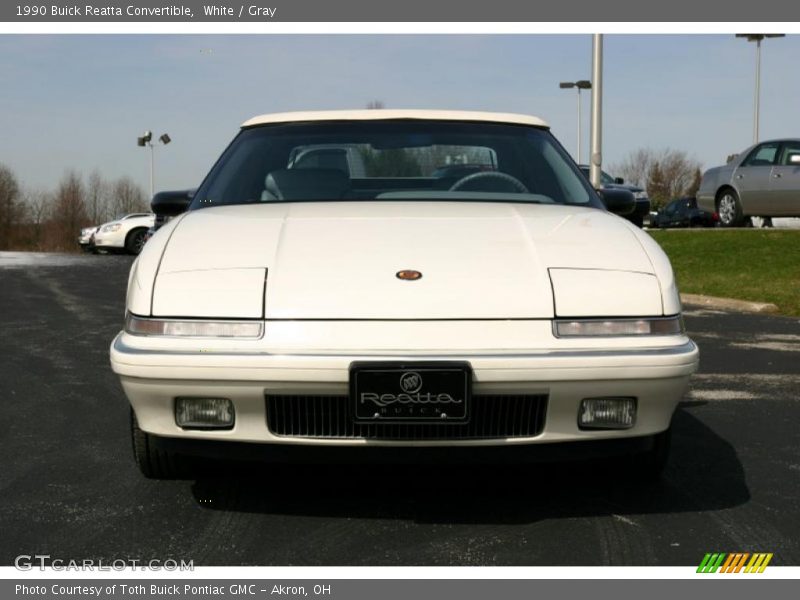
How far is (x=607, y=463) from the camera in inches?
149

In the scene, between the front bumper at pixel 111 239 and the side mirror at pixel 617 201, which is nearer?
the side mirror at pixel 617 201

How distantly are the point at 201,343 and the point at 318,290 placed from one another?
15.6 inches

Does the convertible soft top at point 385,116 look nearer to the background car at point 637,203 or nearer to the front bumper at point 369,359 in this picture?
the background car at point 637,203

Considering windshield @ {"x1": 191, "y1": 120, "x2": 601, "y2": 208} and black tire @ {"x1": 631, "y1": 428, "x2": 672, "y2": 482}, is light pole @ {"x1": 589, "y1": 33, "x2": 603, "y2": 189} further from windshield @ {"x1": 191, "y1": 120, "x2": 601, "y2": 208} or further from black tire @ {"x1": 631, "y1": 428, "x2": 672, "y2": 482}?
black tire @ {"x1": 631, "y1": 428, "x2": 672, "y2": 482}

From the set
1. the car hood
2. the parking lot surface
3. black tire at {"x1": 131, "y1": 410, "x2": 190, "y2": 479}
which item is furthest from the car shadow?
the car hood

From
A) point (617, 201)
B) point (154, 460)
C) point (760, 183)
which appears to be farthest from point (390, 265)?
point (760, 183)

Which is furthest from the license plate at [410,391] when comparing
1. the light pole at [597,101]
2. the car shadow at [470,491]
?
the light pole at [597,101]

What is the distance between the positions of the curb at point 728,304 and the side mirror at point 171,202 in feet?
24.0

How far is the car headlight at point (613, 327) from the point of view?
10.6 ft

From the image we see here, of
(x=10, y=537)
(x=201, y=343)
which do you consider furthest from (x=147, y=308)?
(x=10, y=537)

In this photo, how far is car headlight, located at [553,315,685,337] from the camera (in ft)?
10.6

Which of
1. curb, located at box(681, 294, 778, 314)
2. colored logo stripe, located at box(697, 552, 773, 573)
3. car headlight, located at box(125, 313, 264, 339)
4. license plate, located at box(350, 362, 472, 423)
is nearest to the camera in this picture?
colored logo stripe, located at box(697, 552, 773, 573)

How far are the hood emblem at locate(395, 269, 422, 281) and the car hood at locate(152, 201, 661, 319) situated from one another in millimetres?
18
